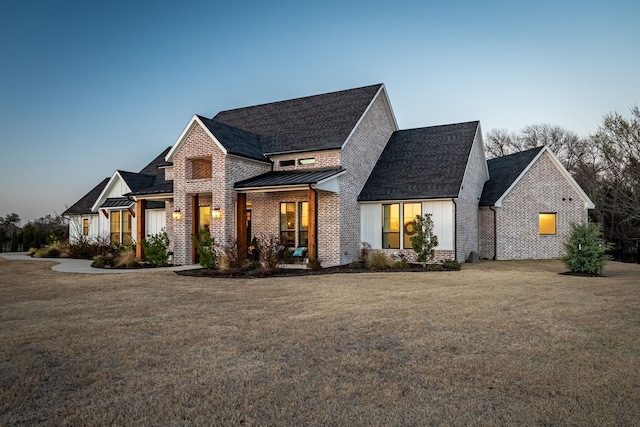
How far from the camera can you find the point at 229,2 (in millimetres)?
17406

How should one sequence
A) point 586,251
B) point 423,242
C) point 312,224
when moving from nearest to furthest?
point 586,251
point 312,224
point 423,242

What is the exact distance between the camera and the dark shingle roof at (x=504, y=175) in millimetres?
20562

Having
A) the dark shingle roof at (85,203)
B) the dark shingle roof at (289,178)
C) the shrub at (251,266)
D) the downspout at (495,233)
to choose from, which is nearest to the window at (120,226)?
the dark shingle roof at (85,203)

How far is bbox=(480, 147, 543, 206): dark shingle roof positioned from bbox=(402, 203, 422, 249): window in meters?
4.73

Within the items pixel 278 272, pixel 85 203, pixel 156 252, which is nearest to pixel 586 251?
pixel 278 272

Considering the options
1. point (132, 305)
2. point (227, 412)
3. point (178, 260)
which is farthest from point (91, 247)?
point (227, 412)

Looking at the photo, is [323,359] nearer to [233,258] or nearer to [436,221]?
[233,258]

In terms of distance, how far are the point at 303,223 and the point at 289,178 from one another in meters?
2.57

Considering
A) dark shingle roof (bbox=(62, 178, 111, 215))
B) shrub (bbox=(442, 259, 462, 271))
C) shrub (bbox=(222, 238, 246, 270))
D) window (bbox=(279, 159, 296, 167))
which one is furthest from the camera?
dark shingle roof (bbox=(62, 178, 111, 215))

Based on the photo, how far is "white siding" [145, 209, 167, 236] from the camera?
22984 millimetres

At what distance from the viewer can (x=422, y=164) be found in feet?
63.7

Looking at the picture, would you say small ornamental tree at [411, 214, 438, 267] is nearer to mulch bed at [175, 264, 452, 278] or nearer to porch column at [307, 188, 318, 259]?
mulch bed at [175, 264, 452, 278]

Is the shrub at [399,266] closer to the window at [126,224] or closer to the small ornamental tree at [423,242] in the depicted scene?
the small ornamental tree at [423,242]

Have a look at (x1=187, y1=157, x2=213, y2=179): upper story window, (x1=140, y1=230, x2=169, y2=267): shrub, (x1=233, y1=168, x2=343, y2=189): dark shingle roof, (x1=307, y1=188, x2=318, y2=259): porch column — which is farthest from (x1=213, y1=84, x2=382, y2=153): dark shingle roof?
(x1=140, y1=230, x2=169, y2=267): shrub
